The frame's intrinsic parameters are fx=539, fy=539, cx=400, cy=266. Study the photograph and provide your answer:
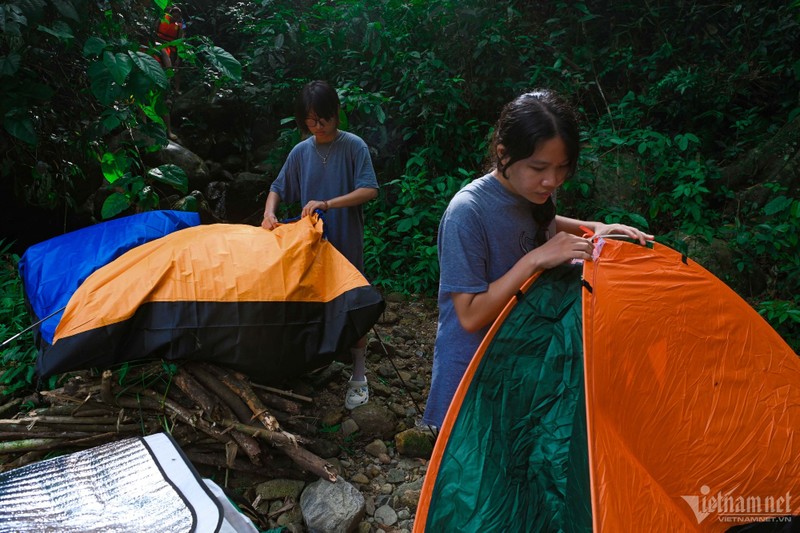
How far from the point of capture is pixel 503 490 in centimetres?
142

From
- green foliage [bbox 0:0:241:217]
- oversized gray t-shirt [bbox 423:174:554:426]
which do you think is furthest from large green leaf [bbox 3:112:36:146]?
oversized gray t-shirt [bbox 423:174:554:426]

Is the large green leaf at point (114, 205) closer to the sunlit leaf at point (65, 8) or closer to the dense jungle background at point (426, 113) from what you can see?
the dense jungle background at point (426, 113)

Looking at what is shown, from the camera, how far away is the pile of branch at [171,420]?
7.04 feet

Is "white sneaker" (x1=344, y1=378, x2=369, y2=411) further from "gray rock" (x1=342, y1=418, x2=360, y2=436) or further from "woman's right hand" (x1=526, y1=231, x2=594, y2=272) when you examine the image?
"woman's right hand" (x1=526, y1=231, x2=594, y2=272)

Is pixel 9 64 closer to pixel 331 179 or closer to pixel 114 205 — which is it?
pixel 114 205

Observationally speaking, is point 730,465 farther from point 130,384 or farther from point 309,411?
point 130,384

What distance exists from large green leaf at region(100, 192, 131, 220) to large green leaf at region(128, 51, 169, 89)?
705 millimetres

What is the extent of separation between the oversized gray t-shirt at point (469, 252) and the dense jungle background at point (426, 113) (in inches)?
74.5

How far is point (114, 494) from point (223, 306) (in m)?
0.80

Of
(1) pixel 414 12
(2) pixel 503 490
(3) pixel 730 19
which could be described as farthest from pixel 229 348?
(3) pixel 730 19

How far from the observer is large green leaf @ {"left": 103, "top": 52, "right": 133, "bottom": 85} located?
7.84ft

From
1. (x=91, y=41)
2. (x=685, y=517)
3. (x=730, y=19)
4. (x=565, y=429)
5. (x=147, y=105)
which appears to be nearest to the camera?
(x=685, y=517)

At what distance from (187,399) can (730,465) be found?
1.94m

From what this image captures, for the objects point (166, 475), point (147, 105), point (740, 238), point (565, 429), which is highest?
point (147, 105)
